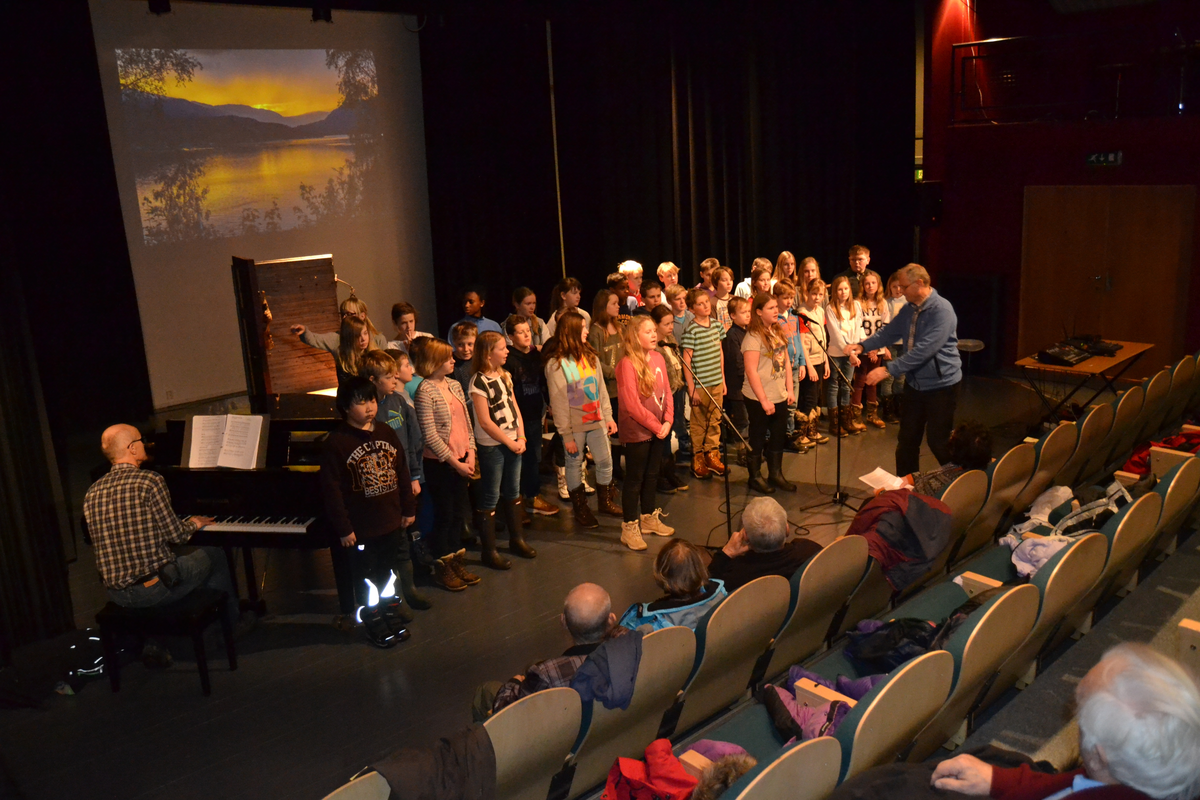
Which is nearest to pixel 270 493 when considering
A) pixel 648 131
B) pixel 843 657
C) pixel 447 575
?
pixel 447 575

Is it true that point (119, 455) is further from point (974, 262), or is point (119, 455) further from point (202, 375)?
point (974, 262)

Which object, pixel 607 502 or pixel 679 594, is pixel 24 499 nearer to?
pixel 607 502

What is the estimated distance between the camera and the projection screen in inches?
322

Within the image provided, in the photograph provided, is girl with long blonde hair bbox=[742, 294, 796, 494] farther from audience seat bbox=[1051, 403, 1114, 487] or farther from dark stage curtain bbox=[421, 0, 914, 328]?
dark stage curtain bbox=[421, 0, 914, 328]

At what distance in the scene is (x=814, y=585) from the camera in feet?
11.4

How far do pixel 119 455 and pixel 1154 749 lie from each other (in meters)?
4.02

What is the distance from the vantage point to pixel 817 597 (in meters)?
3.55

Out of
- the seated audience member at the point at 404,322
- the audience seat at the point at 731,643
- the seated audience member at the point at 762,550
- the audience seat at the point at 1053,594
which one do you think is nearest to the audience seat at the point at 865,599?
the seated audience member at the point at 762,550

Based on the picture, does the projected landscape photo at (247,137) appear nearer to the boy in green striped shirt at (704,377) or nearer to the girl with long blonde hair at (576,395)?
the boy in green striped shirt at (704,377)

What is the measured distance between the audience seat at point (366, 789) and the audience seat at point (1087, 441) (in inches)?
155

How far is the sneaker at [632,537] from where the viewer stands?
5.51 m

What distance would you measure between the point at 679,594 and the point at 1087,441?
9.51ft

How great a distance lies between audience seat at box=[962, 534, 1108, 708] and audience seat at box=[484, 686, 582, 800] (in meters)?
1.46

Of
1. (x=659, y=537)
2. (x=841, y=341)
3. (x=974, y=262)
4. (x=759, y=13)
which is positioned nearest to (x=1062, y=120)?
(x=974, y=262)
